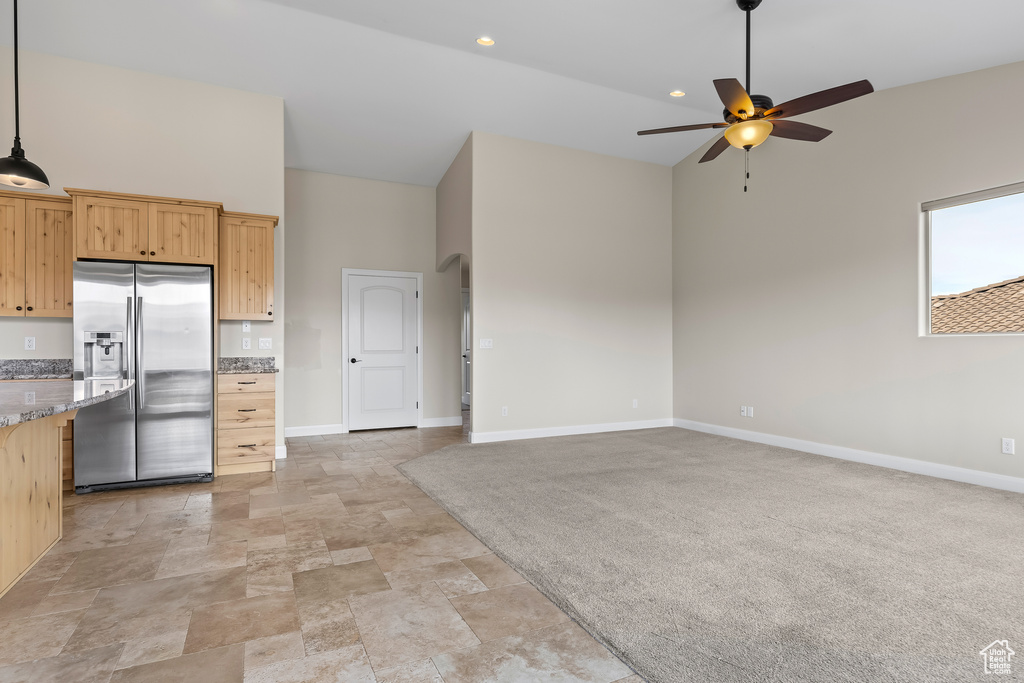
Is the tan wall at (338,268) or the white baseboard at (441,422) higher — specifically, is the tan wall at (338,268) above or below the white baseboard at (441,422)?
above

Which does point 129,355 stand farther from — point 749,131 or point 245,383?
point 749,131

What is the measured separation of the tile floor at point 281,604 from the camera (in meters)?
1.80

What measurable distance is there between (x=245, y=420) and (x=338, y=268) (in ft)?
8.91

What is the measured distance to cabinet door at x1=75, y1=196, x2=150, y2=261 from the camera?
400 cm

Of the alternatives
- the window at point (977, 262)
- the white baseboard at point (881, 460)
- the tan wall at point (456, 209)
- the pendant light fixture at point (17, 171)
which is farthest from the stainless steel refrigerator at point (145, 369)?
the window at point (977, 262)

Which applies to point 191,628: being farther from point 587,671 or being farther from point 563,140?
point 563,140

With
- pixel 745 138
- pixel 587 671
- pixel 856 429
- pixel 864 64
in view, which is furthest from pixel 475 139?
pixel 587 671

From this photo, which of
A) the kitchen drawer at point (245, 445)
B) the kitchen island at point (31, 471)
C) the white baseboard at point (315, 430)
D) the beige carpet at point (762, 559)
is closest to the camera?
→ the beige carpet at point (762, 559)

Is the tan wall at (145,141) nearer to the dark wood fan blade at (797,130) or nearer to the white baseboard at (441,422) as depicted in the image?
the white baseboard at (441,422)

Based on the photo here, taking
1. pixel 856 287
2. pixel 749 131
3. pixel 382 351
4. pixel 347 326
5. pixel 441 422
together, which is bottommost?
pixel 441 422

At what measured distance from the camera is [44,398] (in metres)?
2.14

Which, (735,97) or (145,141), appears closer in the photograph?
(735,97)

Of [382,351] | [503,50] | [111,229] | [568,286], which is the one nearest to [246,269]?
[111,229]

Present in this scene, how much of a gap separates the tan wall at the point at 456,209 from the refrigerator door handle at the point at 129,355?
127 inches
